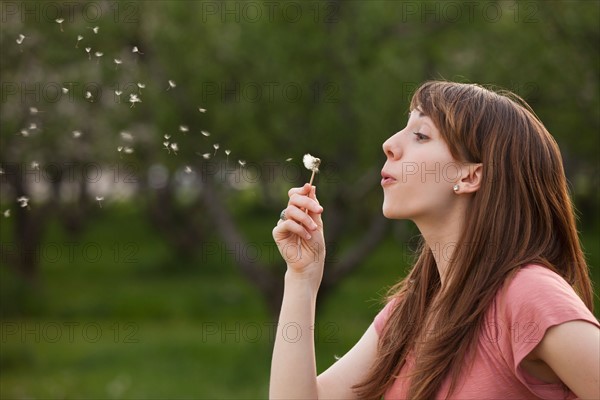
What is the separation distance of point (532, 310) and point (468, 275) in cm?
30

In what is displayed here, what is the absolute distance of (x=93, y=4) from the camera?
10289 mm

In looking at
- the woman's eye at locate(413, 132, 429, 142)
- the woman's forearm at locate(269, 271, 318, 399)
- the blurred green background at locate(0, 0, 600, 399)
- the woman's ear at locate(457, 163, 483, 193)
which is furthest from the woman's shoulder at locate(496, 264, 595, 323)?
the blurred green background at locate(0, 0, 600, 399)

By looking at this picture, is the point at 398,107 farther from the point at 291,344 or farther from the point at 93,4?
the point at 291,344

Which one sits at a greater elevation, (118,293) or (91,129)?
(91,129)

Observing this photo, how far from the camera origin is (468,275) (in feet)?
8.41

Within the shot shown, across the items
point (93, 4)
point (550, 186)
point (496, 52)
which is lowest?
point (550, 186)

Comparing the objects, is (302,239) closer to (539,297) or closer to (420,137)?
(420,137)

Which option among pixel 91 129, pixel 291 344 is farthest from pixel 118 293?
pixel 291 344

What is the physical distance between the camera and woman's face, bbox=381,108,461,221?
2.64 m

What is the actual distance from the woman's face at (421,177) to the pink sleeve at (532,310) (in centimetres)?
Answer: 35

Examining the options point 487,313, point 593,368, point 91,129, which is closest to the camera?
point 593,368

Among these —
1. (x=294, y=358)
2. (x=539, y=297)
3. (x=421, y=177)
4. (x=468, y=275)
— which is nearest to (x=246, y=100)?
(x=294, y=358)

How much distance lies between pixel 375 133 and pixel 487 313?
7.50m

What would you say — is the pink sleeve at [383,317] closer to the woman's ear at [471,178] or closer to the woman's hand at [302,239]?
the woman's hand at [302,239]
